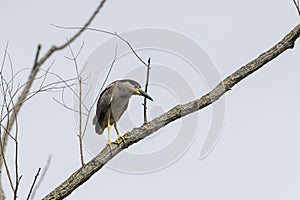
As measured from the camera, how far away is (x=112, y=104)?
5.86m

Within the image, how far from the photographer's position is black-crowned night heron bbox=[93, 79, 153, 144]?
5.75 metres

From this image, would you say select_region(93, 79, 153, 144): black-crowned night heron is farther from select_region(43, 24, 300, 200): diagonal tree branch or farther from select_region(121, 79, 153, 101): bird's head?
select_region(43, 24, 300, 200): diagonal tree branch

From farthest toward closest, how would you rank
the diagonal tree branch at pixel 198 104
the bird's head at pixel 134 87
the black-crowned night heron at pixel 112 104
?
the black-crowned night heron at pixel 112 104
the bird's head at pixel 134 87
the diagonal tree branch at pixel 198 104

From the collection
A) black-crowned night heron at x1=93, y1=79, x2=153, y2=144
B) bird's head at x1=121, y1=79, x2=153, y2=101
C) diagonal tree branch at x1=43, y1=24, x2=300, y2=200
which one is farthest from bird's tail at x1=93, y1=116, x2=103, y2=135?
diagonal tree branch at x1=43, y1=24, x2=300, y2=200

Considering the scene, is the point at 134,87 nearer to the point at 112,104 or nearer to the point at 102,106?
the point at 112,104

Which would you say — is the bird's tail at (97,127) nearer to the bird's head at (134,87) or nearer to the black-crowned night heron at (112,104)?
the black-crowned night heron at (112,104)

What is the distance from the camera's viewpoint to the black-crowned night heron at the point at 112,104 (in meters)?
5.75

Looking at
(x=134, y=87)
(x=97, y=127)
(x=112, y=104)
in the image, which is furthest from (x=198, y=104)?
(x=97, y=127)

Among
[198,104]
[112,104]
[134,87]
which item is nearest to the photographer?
[198,104]

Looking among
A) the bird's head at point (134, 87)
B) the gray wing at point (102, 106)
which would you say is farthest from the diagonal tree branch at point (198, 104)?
the gray wing at point (102, 106)

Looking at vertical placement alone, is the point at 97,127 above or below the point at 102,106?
below

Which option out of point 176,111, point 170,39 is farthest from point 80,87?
point 170,39

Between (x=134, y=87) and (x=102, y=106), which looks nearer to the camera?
(x=134, y=87)

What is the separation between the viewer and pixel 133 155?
4434mm
